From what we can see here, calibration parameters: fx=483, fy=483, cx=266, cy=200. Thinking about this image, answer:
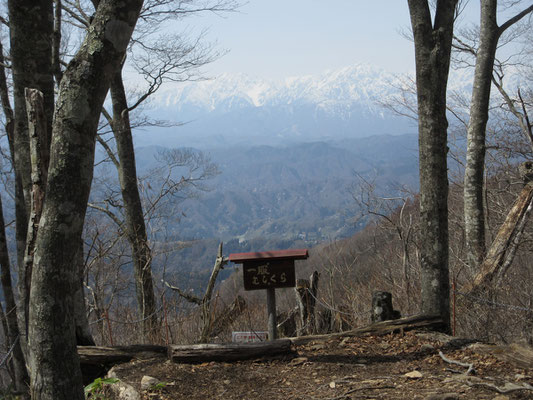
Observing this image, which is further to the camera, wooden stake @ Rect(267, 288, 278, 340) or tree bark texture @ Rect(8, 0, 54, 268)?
wooden stake @ Rect(267, 288, 278, 340)

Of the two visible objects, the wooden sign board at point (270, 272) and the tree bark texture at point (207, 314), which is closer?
the wooden sign board at point (270, 272)

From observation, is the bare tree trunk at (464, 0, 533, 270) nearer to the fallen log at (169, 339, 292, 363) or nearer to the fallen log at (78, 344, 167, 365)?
the fallen log at (169, 339, 292, 363)

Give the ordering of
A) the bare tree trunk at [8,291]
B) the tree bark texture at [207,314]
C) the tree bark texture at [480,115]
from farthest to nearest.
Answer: the bare tree trunk at [8,291] < the tree bark texture at [480,115] < the tree bark texture at [207,314]

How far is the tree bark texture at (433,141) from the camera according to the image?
497cm

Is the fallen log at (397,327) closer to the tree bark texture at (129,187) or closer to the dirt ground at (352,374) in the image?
the dirt ground at (352,374)

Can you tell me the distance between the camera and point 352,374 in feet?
13.5

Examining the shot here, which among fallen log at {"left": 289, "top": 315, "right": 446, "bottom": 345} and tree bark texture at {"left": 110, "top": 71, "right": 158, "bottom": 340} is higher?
tree bark texture at {"left": 110, "top": 71, "right": 158, "bottom": 340}

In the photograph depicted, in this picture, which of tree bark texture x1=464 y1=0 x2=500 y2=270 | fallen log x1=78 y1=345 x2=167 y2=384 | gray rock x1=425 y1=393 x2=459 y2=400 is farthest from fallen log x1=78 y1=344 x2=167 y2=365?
tree bark texture x1=464 y1=0 x2=500 y2=270

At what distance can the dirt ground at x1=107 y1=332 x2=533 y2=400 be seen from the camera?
3.60 m

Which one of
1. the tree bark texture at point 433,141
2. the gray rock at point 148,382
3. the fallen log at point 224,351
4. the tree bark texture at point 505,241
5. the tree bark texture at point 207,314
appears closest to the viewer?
the gray rock at point 148,382

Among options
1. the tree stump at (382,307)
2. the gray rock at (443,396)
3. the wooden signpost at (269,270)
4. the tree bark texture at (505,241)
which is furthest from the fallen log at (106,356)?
the tree bark texture at (505,241)

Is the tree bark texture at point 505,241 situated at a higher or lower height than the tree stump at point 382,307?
higher

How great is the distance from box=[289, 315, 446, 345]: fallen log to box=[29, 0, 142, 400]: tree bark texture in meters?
2.55

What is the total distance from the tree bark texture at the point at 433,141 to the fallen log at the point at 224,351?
5.70 ft
